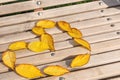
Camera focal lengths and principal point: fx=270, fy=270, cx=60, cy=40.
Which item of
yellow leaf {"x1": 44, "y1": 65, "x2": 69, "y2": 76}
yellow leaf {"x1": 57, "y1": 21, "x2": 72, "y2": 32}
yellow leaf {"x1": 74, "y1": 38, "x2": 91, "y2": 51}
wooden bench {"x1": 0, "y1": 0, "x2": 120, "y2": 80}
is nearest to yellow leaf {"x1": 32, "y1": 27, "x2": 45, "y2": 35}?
wooden bench {"x1": 0, "y1": 0, "x2": 120, "y2": 80}

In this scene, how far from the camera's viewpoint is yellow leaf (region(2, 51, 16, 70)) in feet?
7.00

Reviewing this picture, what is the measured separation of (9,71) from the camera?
7.00 feet

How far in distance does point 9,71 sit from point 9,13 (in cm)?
74

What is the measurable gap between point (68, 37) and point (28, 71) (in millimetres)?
517

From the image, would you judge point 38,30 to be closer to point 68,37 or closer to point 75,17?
point 68,37

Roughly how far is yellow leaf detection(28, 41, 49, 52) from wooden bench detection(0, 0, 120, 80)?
0.12 ft

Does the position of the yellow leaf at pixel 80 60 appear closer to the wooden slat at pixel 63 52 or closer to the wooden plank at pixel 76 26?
the wooden slat at pixel 63 52

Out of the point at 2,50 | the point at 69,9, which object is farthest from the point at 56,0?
the point at 2,50

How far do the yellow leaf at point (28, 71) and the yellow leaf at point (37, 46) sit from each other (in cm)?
20

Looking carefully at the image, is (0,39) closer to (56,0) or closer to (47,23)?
(47,23)

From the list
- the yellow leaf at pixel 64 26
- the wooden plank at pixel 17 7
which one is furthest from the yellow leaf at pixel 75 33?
the wooden plank at pixel 17 7

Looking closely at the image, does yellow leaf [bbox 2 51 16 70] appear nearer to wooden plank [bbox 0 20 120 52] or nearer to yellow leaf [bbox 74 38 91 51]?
wooden plank [bbox 0 20 120 52]

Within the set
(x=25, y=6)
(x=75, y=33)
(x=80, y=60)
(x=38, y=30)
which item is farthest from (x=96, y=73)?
(x=25, y=6)

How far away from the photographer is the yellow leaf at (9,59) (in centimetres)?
213
